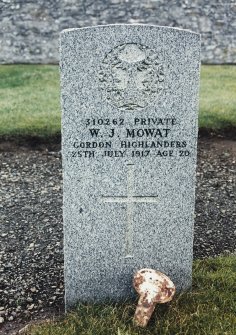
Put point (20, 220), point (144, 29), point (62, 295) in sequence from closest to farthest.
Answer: point (144, 29) < point (62, 295) < point (20, 220)

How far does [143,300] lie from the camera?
3.83 metres

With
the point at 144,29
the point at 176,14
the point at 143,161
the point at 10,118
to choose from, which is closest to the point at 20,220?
the point at 143,161

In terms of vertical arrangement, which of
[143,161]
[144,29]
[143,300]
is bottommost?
[143,300]

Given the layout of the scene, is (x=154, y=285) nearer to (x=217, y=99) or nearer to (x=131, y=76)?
(x=131, y=76)

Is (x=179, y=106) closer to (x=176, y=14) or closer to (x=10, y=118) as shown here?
(x=10, y=118)

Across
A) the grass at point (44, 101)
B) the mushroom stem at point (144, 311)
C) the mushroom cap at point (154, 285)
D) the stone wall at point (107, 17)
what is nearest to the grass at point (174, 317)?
the mushroom stem at point (144, 311)

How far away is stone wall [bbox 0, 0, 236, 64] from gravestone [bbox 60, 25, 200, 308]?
1445 cm

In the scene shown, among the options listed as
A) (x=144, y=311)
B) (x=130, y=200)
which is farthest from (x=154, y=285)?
(x=130, y=200)

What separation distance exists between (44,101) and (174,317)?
752 cm

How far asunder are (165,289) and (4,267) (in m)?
1.82

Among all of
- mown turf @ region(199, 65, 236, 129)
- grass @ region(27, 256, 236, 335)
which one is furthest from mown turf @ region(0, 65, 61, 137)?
grass @ region(27, 256, 236, 335)

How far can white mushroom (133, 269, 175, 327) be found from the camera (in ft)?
12.5

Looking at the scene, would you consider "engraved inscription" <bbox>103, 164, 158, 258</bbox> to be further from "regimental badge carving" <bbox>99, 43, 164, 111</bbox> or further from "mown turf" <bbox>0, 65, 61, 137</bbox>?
"mown turf" <bbox>0, 65, 61, 137</bbox>

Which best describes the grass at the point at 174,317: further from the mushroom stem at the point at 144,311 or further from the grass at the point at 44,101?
the grass at the point at 44,101
